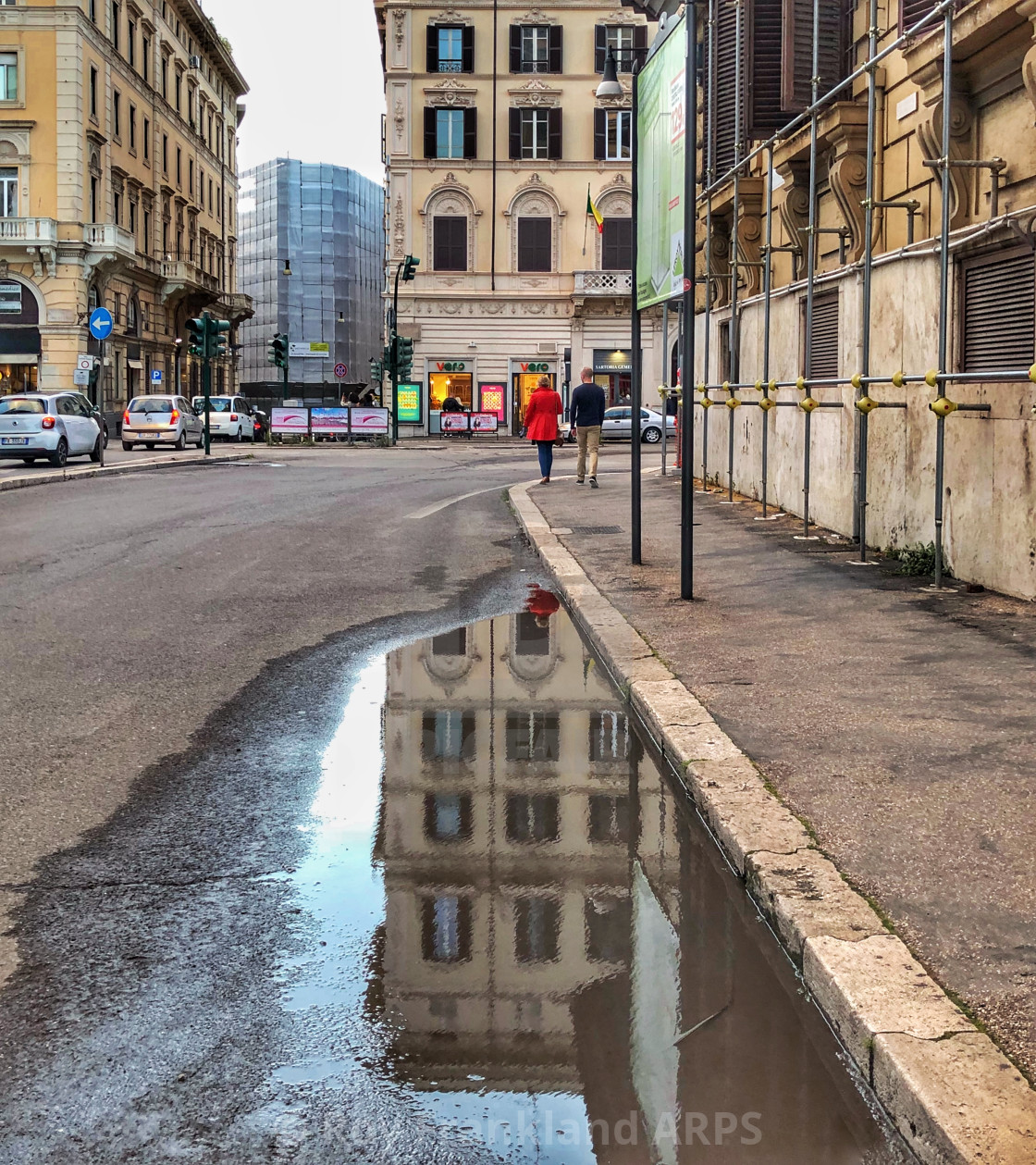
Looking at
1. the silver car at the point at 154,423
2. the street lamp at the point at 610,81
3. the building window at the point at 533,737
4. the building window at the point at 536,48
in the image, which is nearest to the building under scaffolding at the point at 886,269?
the street lamp at the point at 610,81

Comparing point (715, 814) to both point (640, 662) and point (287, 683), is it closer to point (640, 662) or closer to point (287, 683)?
point (640, 662)

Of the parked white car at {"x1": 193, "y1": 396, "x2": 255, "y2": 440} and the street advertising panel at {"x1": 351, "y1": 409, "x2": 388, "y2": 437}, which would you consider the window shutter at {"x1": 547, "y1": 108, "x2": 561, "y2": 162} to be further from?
the parked white car at {"x1": 193, "y1": 396, "x2": 255, "y2": 440}

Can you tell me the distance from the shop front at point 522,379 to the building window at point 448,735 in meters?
50.1

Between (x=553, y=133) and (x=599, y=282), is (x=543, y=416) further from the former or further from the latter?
(x=553, y=133)

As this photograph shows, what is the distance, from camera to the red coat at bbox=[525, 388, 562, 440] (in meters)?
23.4

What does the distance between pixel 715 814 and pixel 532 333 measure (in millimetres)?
52583

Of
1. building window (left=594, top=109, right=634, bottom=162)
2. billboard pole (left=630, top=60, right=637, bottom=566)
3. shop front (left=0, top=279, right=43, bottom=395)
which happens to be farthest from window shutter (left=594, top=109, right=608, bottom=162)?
billboard pole (left=630, top=60, right=637, bottom=566)

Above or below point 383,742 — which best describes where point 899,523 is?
above

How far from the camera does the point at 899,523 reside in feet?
37.7

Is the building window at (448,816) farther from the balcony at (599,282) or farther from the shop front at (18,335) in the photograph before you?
the balcony at (599,282)

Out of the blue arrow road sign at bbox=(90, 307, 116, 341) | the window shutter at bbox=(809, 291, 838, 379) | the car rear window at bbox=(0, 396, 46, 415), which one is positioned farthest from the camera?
the blue arrow road sign at bbox=(90, 307, 116, 341)

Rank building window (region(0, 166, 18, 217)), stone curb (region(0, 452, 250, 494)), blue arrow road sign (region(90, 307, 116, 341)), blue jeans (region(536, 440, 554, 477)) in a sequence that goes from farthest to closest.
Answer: building window (region(0, 166, 18, 217))
blue arrow road sign (region(90, 307, 116, 341))
stone curb (region(0, 452, 250, 494))
blue jeans (region(536, 440, 554, 477))

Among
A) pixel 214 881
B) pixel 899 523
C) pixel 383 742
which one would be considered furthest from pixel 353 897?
pixel 899 523

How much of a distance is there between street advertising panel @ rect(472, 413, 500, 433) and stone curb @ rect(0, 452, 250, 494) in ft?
58.5
